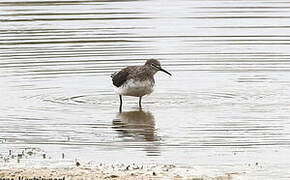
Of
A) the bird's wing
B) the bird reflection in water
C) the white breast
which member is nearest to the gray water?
the bird reflection in water

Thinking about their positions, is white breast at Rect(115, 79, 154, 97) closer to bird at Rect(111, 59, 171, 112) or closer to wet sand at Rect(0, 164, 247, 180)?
bird at Rect(111, 59, 171, 112)

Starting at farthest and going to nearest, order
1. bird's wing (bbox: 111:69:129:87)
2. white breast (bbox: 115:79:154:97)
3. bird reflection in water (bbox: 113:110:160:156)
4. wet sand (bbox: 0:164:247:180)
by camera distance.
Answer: bird's wing (bbox: 111:69:129:87) < white breast (bbox: 115:79:154:97) < bird reflection in water (bbox: 113:110:160:156) < wet sand (bbox: 0:164:247:180)

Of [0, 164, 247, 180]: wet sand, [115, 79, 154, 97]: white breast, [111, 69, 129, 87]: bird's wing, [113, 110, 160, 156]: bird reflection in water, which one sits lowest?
[0, 164, 247, 180]: wet sand

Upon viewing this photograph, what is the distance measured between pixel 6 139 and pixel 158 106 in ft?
14.2

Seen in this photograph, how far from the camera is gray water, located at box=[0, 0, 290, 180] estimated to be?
17922 millimetres

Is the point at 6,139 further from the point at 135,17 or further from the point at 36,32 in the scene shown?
the point at 135,17

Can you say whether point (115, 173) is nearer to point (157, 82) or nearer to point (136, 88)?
point (136, 88)

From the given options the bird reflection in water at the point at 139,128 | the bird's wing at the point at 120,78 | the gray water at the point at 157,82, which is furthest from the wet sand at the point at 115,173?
the bird's wing at the point at 120,78

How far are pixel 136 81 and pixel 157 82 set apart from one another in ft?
10.7

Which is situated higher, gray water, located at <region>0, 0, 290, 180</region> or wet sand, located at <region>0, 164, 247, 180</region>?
gray water, located at <region>0, 0, 290, 180</region>

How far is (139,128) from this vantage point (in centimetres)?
2006

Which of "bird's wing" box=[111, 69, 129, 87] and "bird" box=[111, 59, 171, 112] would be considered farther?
"bird's wing" box=[111, 69, 129, 87]

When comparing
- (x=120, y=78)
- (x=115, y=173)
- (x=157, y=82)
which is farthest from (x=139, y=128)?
(x=157, y=82)

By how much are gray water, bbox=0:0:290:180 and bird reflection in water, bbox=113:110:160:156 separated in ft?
0.08
